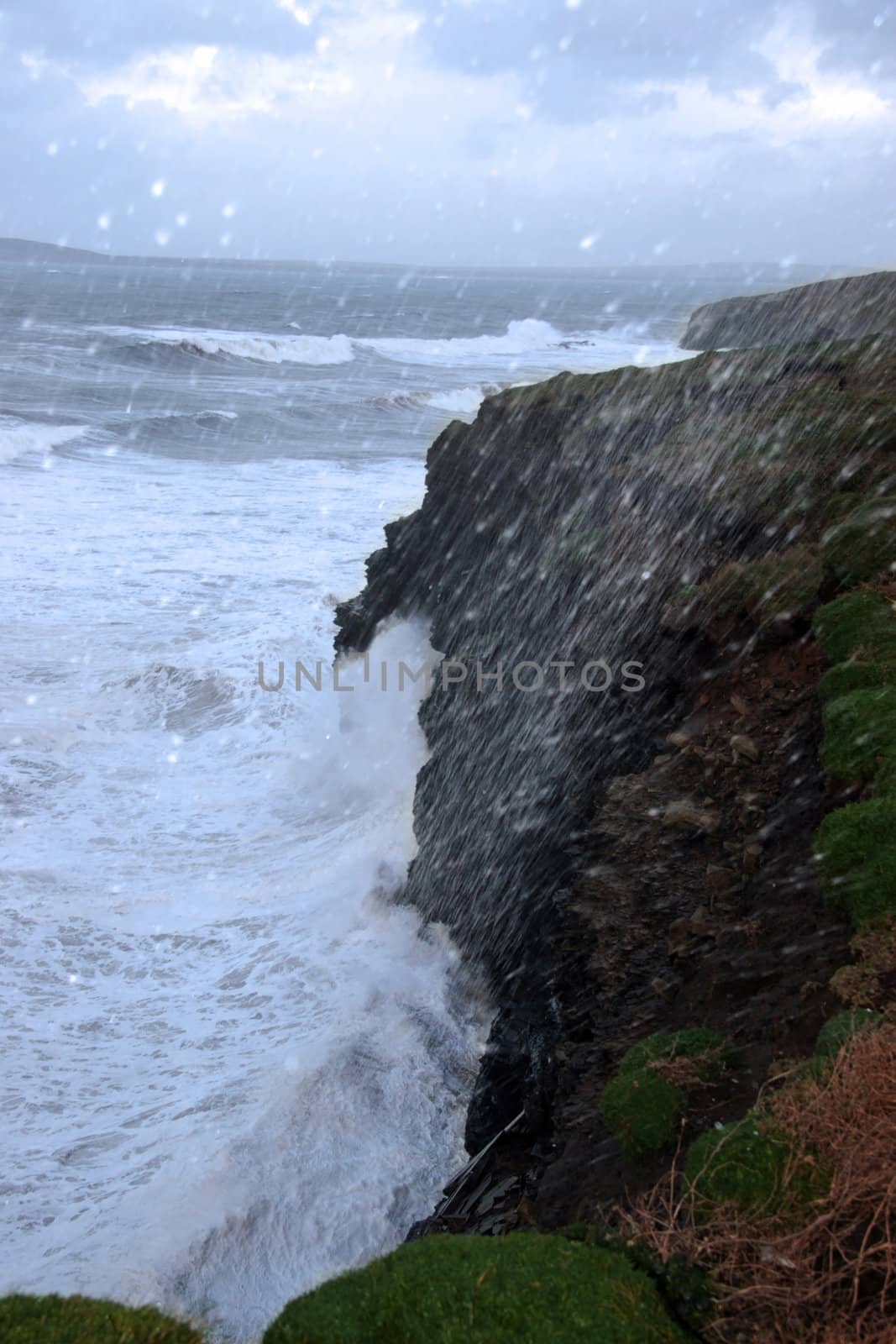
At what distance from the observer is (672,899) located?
26.3 ft

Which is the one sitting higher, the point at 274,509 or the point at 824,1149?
the point at 274,509

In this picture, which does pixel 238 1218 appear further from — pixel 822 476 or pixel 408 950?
pixel 822 476

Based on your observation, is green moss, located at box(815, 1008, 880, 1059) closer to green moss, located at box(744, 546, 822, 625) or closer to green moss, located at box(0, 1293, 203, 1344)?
green moss, located at box(0, 1293, 203, 1344)

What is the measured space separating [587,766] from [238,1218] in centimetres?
492

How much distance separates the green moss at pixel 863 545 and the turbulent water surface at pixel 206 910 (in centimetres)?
562

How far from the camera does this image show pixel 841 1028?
222 inches

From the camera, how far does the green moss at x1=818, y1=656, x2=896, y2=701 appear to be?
26.6 feet

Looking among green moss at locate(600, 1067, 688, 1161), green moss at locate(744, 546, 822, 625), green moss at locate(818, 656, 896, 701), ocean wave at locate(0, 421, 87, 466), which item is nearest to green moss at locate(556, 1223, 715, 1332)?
green moss at locate(600, 1067, 688, 1161)

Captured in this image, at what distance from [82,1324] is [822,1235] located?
3.21m

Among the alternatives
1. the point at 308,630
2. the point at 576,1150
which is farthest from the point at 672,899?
the point at 308,630

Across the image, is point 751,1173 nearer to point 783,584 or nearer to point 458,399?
point 783,584

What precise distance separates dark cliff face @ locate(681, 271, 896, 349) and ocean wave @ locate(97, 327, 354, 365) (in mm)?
30834

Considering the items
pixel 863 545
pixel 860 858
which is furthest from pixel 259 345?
pixel 860 858

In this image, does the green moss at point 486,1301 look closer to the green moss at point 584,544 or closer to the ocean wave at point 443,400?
the green moss at point 584,544
